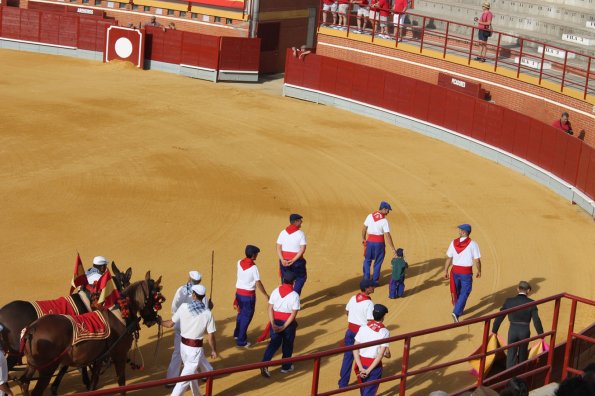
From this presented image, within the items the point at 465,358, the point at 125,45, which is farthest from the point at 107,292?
the point at 125,45

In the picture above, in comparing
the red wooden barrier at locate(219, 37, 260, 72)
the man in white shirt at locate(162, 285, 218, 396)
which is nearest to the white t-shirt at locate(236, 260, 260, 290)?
the man in white shirt at locate(162, 285, 218, 396)

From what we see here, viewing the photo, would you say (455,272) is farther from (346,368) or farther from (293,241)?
(346,368)

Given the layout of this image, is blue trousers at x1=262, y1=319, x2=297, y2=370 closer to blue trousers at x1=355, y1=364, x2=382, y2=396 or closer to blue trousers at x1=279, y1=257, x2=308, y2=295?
blue trousers at x1=355, y1=364, x2=382, y2=396

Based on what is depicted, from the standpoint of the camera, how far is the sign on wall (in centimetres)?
3697

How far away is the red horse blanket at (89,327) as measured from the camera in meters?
12.7

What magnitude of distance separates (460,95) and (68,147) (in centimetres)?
1144

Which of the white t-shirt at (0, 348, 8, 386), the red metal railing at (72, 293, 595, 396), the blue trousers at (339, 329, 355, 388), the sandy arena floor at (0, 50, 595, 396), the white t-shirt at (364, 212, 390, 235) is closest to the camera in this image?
the red metal railing at (72, 293, 595, 396)

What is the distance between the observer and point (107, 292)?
13727mm

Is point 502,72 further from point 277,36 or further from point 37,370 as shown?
point 37,370

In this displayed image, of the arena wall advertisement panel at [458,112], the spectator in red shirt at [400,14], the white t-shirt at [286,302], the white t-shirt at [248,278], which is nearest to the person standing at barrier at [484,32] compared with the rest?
the arena wall advertisement panel at [458,112]

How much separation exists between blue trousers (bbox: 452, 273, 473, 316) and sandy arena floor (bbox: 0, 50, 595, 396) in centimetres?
39

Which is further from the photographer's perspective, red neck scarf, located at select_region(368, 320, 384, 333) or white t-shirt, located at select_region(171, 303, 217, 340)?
white t-shirt, located at select_region(171, 303, 217, 340)

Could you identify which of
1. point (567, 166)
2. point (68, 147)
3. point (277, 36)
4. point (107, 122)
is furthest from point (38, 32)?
point (567, 166)

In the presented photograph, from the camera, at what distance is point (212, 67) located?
36.2 meters
